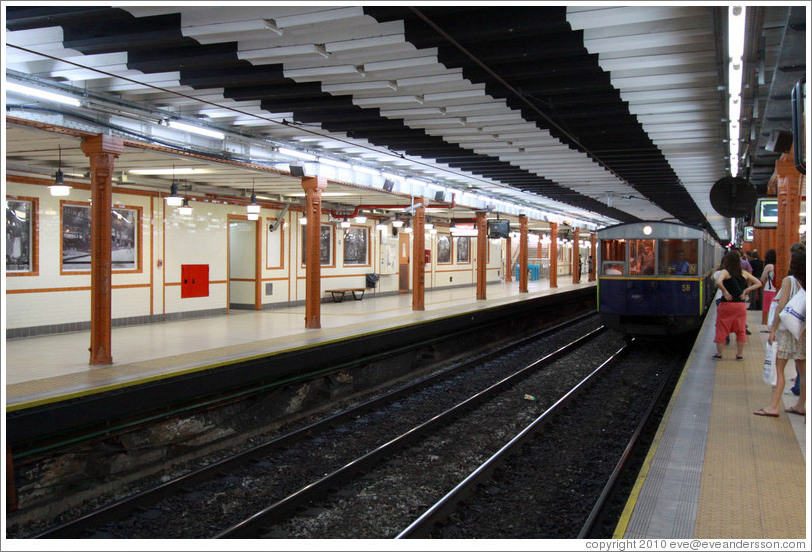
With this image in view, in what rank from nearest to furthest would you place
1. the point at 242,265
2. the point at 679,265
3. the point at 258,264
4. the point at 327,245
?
the point at 679,265 < the point at 258,264 < the point at 242,265 < the point at 327,245

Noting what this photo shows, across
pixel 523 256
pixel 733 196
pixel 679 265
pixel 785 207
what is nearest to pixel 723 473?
pixel 733 196

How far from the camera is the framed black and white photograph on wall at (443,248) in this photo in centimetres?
2516

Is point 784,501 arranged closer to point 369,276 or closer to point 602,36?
point 602,36

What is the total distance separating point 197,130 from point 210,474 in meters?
4.55

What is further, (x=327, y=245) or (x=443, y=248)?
(x=443, y=248)

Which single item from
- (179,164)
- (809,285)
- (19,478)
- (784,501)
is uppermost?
(179,164)

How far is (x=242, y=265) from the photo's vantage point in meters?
16.5

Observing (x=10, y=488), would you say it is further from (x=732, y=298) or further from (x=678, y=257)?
(x=678, y=257)

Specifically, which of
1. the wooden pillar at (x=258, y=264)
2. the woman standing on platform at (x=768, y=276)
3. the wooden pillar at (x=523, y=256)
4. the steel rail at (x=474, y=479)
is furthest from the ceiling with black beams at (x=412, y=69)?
the wooden pillar at (x=523, y=256)

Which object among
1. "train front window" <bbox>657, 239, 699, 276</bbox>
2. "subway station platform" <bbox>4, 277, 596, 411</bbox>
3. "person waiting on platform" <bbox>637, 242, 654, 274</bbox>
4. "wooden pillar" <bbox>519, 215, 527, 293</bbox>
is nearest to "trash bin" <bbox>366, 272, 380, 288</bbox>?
"subway station platform" <bbox>4, 277, 596, 411</bbox>

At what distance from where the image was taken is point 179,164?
1077 cm

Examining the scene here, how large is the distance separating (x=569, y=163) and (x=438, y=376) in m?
4.98

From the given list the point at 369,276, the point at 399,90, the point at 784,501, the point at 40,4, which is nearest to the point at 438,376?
the point at 399,90

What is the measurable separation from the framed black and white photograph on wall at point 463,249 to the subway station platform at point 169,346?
35.6ft
